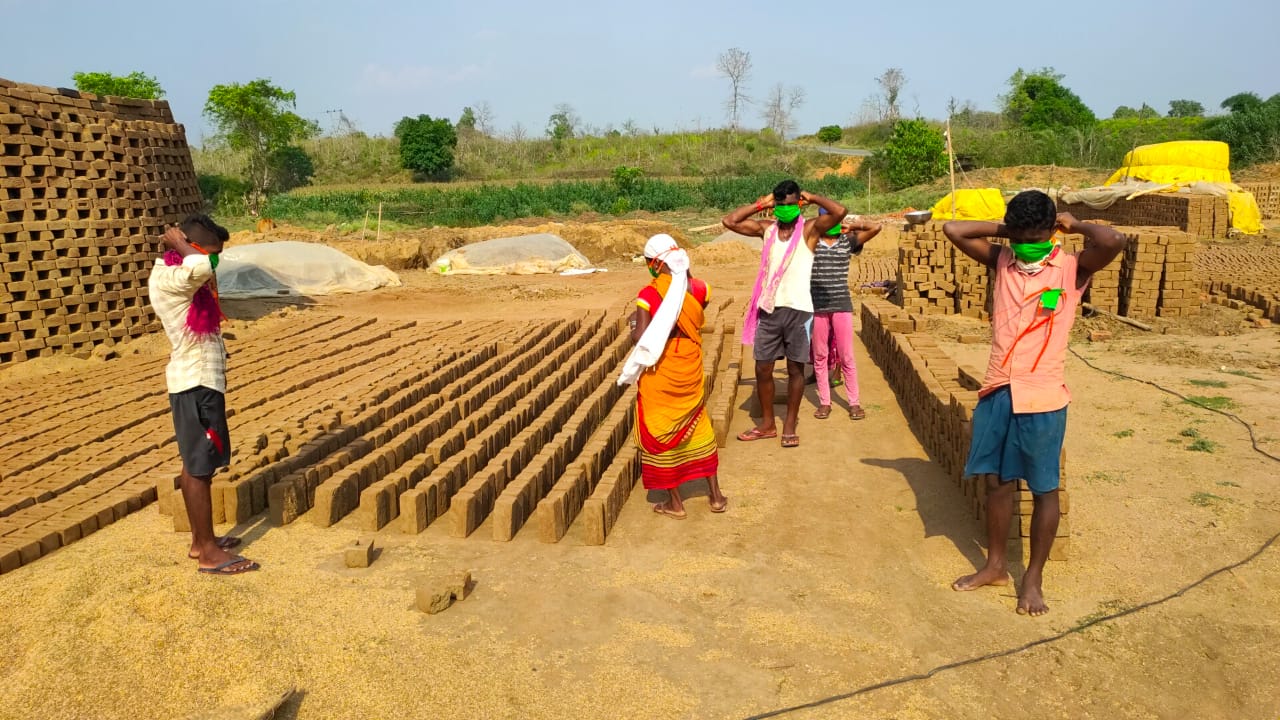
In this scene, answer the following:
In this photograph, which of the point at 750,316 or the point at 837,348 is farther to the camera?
the point at 837,348

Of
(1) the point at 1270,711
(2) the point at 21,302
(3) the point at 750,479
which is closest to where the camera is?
(1) the point at 1270,711

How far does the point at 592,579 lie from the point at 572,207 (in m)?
28.4

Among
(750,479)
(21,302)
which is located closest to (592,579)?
(750,479)

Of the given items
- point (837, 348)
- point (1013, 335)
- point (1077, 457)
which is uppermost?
point (1013, 335)

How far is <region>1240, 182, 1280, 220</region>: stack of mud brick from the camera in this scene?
843 inches

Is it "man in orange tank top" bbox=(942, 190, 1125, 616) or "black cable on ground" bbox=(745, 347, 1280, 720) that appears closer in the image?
"black cable on ground" bbox=(745, 347, 1280, 720)

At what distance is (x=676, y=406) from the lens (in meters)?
4.65

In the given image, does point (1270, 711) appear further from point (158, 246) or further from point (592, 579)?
point (158, 246)

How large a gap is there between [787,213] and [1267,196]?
21051mm

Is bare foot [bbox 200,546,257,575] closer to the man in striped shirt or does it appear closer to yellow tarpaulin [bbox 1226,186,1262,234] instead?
the man in striped shirt

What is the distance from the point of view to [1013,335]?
354 centimetres

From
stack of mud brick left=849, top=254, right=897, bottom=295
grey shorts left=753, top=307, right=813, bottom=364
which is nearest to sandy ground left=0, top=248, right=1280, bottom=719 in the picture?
grey shorts left=753, top=307, right=813, bottom=364

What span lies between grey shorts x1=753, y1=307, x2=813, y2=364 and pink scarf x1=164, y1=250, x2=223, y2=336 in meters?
2.97

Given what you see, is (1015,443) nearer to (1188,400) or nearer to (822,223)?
(822,223)
